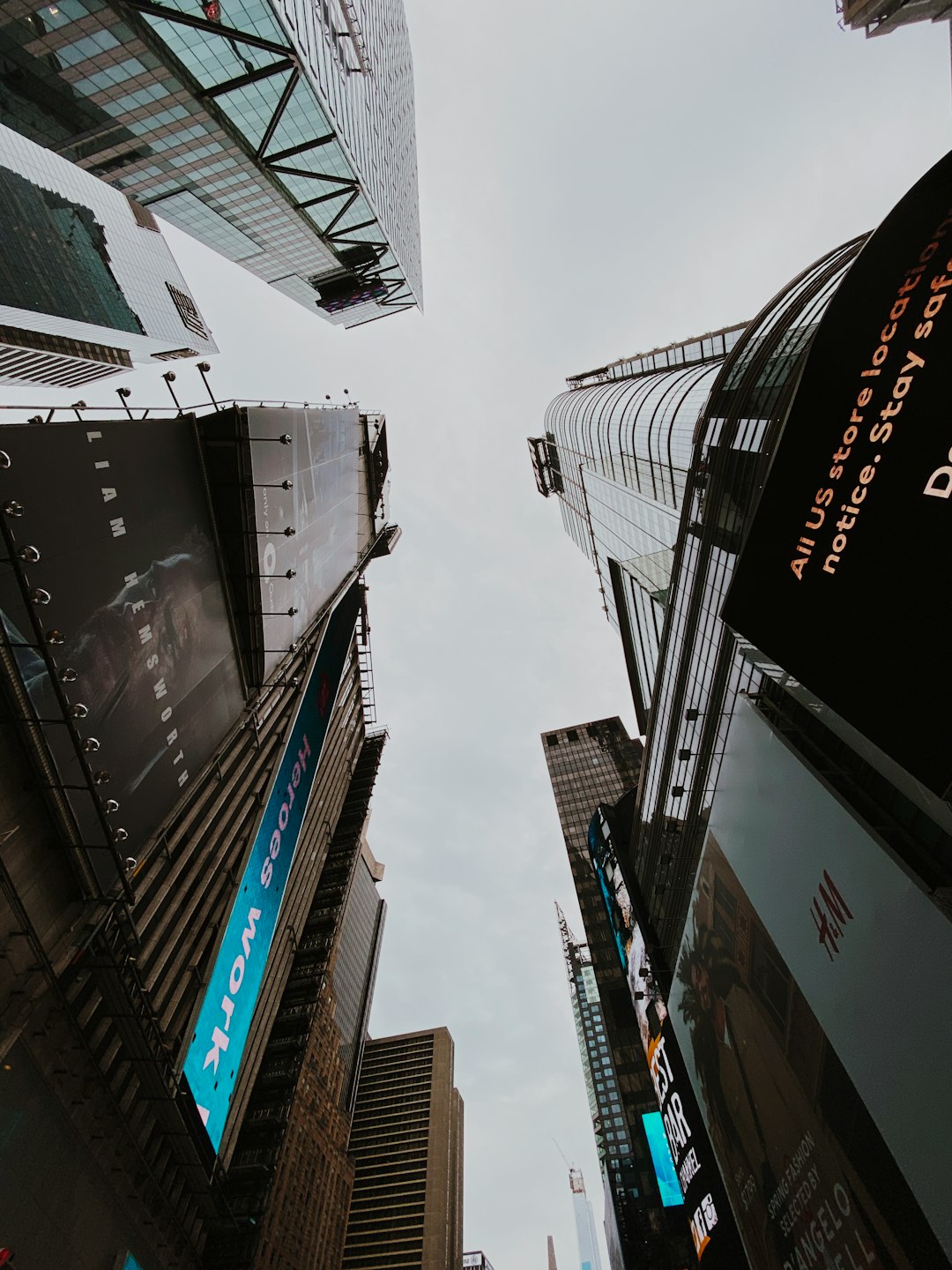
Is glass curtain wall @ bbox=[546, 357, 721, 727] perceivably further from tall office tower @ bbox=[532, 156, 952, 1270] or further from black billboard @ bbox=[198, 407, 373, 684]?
black billboard @ bbox=[198, 407, 373, 684]

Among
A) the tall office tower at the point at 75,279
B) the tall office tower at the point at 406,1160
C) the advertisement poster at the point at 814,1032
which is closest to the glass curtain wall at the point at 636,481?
the advertisement poster at the point at 814,1032

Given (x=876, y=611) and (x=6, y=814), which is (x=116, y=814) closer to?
(x=6, y=814)

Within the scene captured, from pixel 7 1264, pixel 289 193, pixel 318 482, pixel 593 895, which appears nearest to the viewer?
pixel 7 1264

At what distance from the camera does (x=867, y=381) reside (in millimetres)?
12633

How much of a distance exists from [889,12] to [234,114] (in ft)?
122

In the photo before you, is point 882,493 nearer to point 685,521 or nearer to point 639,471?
point 685,521

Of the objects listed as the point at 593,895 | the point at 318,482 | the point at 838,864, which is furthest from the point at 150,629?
the point at 593,895

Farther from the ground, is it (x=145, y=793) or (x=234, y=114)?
(x=234, y=114)

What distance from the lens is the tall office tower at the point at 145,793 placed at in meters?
11.8

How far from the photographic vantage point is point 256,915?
2234 cm

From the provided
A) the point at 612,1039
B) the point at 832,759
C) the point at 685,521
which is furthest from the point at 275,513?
the point at 612,1039

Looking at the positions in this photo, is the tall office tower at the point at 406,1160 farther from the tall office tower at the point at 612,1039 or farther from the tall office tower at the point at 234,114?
the tall office tower at the point at 234,114

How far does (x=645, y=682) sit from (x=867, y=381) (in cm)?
4710

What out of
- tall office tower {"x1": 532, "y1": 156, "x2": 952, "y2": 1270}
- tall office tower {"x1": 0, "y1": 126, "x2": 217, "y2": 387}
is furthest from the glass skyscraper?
tall office tower {"x1": 0, "y1": 126, "x2": 217, "y2": 387}
